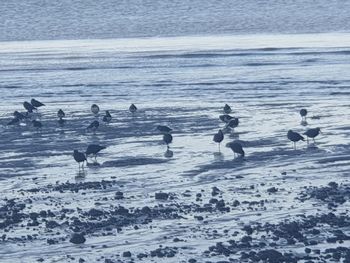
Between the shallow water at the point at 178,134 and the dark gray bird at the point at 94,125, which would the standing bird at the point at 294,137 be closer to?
the shallow water at the point at 178,134

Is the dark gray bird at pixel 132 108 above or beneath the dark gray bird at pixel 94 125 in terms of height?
above

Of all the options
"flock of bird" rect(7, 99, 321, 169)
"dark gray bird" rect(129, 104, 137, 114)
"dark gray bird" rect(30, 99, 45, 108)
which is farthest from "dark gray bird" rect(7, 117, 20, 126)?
"dark gray bird" rect(129, 104, 137, 114)

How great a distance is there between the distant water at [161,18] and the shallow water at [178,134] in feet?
79.2

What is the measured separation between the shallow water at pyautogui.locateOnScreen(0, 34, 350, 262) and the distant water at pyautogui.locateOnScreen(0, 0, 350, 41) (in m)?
24.1

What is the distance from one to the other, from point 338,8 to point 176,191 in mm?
90224

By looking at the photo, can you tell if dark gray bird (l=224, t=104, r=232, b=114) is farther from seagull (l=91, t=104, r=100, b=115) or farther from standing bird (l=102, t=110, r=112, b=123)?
seagull (l=91, t=104, r=100, b=115)

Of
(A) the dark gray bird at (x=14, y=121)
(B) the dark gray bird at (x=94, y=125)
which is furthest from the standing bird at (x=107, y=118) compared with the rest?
(A) the dark gray bird at (x=14, y=121)

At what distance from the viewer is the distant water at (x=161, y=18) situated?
90.5 meters

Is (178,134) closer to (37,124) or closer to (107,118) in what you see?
(107,118)

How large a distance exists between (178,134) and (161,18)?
244ft

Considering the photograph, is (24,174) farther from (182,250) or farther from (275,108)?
(275,108)

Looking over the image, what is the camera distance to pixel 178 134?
34469 mm

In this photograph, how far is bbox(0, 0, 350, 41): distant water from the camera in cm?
9050

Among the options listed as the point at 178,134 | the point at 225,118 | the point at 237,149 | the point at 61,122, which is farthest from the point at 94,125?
the point at 237,149
